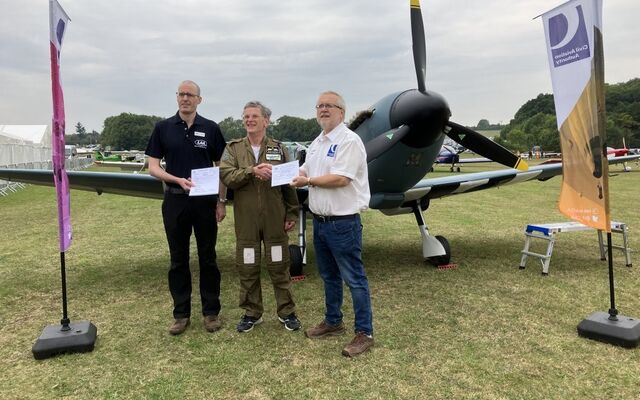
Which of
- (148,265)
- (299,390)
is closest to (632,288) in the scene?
(299,390)

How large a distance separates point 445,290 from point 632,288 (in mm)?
2132

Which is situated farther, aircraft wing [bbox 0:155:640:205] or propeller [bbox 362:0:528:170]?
aircraft wing [bbox 0:155:640:205]

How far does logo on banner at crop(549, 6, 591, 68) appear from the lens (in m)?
3.60

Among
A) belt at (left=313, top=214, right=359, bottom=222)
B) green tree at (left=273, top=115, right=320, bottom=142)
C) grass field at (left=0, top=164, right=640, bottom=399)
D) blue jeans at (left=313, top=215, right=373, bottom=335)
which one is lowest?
grass field at (left=0, top=164, right=640, bottom=399)

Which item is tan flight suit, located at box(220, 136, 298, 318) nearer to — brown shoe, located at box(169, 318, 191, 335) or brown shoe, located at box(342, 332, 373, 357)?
brown shoe, located at box(169, 318, 191, 335)

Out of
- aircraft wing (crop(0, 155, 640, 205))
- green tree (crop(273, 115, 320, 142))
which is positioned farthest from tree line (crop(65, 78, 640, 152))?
aircraft wing (crop(0, 155, 640, 205))

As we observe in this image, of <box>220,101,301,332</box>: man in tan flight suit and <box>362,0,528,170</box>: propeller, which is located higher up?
<box>362,0,528,170</box>: propeller

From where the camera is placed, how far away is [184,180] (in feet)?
12.0

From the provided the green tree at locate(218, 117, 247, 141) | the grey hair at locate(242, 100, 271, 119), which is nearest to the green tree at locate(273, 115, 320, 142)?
the green tree at locate(218, 117, 247, 141)

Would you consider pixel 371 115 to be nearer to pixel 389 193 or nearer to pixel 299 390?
pixel 389 193

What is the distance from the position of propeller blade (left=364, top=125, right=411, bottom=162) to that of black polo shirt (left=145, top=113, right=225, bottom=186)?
208 cm

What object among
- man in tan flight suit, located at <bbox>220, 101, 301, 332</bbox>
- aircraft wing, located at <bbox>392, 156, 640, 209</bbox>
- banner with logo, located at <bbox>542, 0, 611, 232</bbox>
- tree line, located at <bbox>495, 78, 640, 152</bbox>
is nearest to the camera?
banner with logo, located at <bbox>542, 0, 611, 232</bbox>

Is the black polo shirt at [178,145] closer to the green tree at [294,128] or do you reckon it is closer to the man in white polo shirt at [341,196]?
the man in white polo shirt at [341,196]

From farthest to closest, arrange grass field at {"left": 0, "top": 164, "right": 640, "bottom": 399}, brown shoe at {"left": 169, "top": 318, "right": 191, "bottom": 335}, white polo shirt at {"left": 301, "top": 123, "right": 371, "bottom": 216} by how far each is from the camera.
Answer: brown shoe at {"left": 169, "top": 318, "right": 191, "bottom": 335} < white polo shirt at {"left": 301, "top": 123, "right": 371, "bottom": 216} < grass field at {"left": 0, "top": 164, "right": 640, "bottom": 399}
